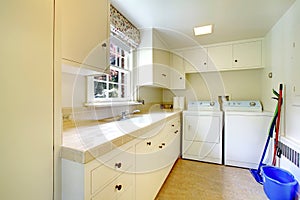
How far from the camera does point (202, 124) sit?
9.17 ft

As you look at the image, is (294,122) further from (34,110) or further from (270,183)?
(34,110)

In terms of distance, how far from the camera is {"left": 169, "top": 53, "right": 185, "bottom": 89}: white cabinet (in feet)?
10.7

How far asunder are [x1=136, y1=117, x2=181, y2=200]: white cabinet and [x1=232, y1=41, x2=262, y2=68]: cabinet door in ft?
5.91

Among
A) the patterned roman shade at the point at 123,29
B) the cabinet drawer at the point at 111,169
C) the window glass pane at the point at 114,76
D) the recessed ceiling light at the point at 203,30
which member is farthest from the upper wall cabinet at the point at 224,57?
the cabinet drawer at the point at 111,169

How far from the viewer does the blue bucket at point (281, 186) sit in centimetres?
159

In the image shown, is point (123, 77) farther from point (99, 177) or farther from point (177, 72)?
point (99, 177)

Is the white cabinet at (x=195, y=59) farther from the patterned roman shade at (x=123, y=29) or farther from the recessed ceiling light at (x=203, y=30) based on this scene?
the patterned roman shade at (x=123, y=29)

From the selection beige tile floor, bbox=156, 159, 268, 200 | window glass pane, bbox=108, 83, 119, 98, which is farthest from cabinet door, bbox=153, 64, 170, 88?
beige tile floor, bbox=156, 159, 268, 200

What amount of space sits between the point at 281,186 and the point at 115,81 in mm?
2182

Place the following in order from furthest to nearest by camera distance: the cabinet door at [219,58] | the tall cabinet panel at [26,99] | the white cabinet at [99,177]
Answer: the cabinet door at [219,58]
the white cabinet at [99,177]
the tall cabinet panel at [26,99]

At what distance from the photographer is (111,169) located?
3.17ft

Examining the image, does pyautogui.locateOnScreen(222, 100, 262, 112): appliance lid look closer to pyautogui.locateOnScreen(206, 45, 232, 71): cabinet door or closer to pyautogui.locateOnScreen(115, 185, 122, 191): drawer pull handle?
pyautogui.locateOnScreen(206, 45, 232, 71): cabinet door

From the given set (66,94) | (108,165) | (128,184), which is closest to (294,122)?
(128,184)

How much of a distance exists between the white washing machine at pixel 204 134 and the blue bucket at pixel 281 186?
899mm
